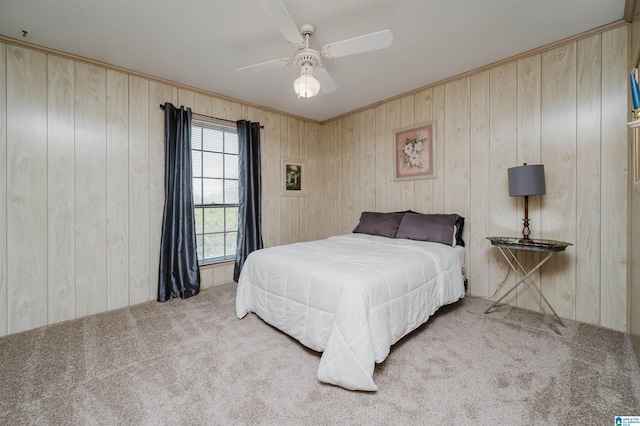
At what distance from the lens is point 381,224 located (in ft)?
10.9

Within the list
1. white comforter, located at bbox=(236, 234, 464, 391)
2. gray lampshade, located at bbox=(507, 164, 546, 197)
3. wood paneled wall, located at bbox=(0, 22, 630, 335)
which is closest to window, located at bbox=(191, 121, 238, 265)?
wood paneled wall, located at bbox=(0, 22, 630, 335)

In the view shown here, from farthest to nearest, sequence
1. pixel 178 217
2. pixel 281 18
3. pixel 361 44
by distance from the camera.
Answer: pixel 178 217 < pixel 361 44 < pixel 281 18

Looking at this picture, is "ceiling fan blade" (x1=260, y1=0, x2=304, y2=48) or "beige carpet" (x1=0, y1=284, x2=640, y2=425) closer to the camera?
"beige carpet" (x1=0, y1=284, x2=640, y2=425)

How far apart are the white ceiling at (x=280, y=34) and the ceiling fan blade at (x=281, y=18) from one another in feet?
0.93

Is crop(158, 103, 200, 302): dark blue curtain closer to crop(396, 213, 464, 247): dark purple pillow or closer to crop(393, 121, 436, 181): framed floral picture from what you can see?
crop(396, 213, 464, 247): dark purple pillow

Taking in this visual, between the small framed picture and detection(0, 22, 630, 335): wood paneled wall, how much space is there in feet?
4.41

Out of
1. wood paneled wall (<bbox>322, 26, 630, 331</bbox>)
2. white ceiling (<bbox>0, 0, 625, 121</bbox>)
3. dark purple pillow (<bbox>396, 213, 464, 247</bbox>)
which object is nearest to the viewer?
white ceiling (<bbox>0, 0, 625, 121</bbox>)

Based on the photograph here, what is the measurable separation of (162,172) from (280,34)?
6.43 feet

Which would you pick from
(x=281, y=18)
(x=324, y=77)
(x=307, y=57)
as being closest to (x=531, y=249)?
(x=324, y=77)

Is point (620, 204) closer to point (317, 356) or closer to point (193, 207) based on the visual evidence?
point (317, 356)

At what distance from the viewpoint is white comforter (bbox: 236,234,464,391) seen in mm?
1562

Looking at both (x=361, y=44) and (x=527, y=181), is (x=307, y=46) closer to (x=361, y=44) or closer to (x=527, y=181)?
(x=361, y=44)

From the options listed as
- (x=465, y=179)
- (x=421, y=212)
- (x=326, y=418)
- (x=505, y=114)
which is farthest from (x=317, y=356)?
(x=505, y=114)

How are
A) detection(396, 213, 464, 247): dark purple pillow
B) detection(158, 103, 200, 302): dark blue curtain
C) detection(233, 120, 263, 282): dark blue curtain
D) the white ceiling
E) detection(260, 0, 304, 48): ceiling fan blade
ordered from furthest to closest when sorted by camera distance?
1. detection(233, 120, 263, 282): dark blue curtain
2. detection(158, 103, 200, 302): dark blue curtain
3. detection(396, 213, 464, 247): dark purple pillow
4. the white ceiling
5. detection(260, 0, 304, 48): ceiling fan blade
